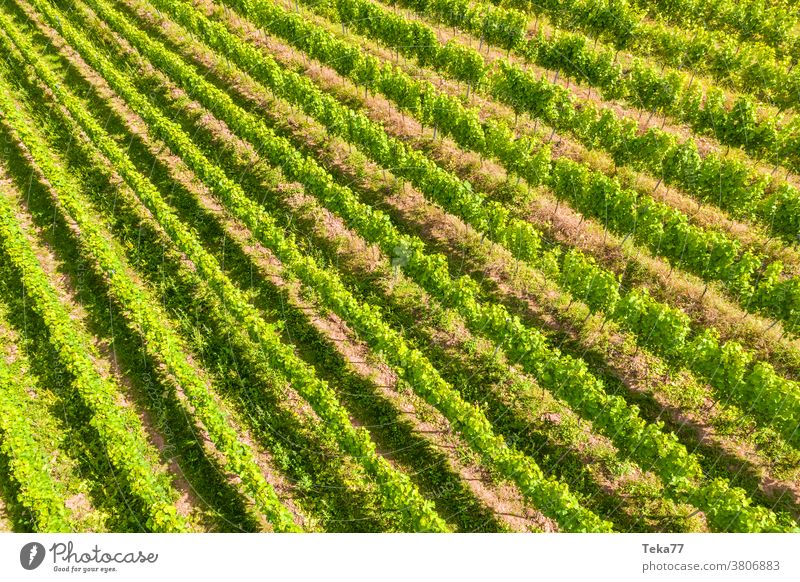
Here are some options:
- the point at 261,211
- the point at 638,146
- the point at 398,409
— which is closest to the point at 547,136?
the point at 638,146

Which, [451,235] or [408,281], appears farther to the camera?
[451,235]

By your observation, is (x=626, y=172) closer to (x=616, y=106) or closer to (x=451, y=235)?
(x=616, y=106)

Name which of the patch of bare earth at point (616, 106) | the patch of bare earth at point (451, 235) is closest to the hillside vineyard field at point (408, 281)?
the patch of bare earth at point (451, 235)

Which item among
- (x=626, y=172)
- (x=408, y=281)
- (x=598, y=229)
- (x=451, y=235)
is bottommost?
(x=408, y=281)

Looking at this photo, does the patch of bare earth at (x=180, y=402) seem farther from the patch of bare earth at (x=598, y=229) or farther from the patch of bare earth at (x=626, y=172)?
the patch of bare earth at (x=626, y=172)

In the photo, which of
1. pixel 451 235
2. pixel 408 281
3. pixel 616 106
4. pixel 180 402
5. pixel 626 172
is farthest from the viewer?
pixel 616 106

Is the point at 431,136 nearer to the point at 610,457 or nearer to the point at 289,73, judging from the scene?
the point at 289,73

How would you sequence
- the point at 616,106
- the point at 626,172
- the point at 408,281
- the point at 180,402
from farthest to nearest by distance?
1. the point at 616,106
2. the point at 626,172
3. the point at 408,281
4. the point at 180,402

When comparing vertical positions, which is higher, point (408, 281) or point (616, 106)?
point (616, 106)

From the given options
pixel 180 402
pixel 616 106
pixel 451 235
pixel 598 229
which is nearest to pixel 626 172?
pixel 598 229
